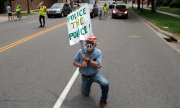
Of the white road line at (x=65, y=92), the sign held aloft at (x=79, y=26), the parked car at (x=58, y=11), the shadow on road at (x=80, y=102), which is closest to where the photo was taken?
the shadow on road at (x=80, y=102)

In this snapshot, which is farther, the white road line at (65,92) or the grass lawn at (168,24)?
the grass lawn at (168,24)

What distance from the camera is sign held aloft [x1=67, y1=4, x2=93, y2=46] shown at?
7.05 metres

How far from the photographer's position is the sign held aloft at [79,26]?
7.05 metres

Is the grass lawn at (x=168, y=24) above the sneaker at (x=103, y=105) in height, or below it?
below

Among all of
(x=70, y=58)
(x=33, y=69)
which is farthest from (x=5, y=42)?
(x=33, y=69)

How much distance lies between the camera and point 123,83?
342 inches

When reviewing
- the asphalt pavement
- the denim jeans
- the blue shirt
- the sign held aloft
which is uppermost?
the sign held aloft

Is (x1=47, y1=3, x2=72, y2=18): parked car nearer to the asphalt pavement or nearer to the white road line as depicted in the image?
the asphalt pavement

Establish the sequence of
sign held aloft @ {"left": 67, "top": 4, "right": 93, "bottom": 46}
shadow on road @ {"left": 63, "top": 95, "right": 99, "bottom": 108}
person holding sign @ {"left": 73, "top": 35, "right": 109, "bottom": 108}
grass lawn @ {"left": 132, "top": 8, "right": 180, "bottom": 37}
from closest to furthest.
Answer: person holding sign @ {"left": 73, "top": 35, "right": 109, "bottom": 108} → shadow on road @ {"left": 63, "top": 95, "right": 99, "bottom": 108} → sign held aloft @ {"left": 67, "top": 4, "right": 93, "bottom": 46} → grass lawn @ {"left": 132, "top": 8, "right": 180, "bottom": 37}

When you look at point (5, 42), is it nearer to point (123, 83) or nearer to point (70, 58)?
point (70, 58)

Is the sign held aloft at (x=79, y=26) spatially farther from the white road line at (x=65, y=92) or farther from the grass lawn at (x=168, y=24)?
the grass lawn at (x=168, y=24)

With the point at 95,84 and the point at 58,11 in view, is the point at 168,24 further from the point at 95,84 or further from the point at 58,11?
the point at 95,84

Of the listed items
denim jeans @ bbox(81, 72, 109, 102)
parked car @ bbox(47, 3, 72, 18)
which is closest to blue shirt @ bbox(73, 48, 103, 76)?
denim jeans @ bbox(81, 72, 109, 102)

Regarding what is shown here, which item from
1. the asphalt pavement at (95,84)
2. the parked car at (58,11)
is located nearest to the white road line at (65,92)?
the asphalt pavement at (95,84)
